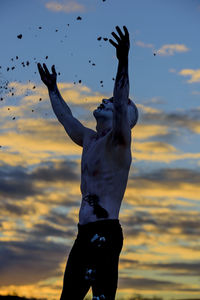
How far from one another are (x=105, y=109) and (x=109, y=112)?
82 millimetres

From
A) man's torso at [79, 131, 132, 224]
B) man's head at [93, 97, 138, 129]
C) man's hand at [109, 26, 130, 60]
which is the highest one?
man's hand at [109, 26, 130, 60]

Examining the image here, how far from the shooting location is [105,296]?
8219mm

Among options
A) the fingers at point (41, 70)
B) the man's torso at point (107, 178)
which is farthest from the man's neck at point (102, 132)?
the fingers at point (41, 70)

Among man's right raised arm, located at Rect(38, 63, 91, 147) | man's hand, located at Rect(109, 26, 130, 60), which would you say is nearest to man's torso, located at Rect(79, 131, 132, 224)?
man's right raised arm, located at Rect(38, 63, 91, 147)

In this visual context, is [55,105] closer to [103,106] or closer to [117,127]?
[103,106]

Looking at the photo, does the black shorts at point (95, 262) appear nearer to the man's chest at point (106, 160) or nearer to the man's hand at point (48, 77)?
the man's chest at point (106, 160)

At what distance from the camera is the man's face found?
29.3 ft

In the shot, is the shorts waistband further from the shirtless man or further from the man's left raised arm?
the man's left raised arm

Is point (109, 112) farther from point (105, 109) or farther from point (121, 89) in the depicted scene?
point (121, 89)

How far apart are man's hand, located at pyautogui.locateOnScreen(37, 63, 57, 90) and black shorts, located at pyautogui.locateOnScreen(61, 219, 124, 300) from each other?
8.69ft

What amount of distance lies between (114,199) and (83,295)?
1.26 m

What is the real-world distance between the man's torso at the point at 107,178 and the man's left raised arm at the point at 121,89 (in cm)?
27

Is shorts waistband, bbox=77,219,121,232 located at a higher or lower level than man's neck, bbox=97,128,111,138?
lower

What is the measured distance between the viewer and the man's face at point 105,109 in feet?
29.3
